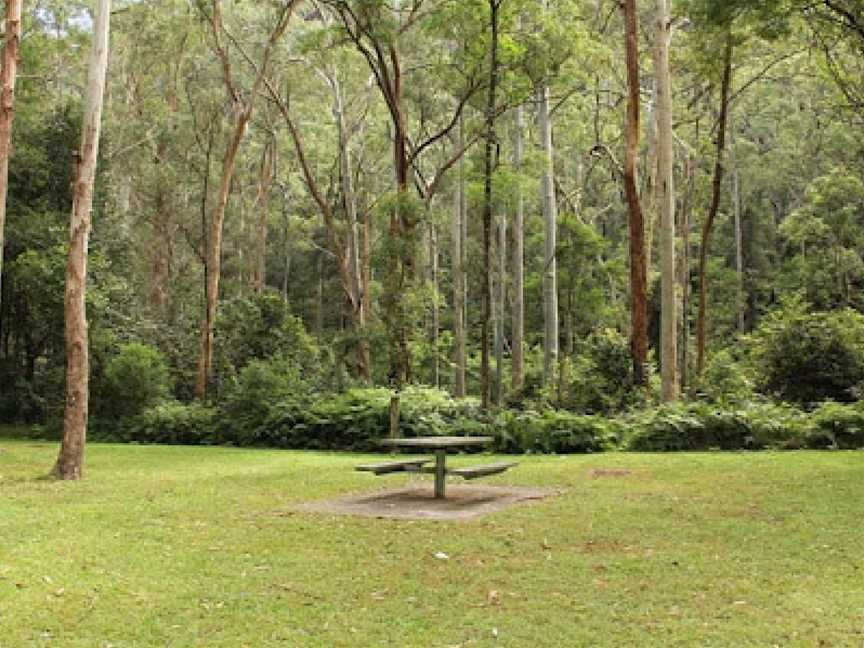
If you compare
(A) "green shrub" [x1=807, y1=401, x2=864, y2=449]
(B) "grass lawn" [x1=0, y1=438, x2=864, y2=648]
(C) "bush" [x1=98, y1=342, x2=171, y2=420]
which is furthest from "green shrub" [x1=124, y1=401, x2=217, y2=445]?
(A) "green shrub" [x1=807, y1=401, x2=864, y2=449]

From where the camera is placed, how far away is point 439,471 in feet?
32.8

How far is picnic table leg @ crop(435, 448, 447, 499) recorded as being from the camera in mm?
9938

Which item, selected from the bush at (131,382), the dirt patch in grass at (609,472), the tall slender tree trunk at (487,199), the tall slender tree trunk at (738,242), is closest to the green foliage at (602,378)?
the tall slender tree trunk at (487,199)

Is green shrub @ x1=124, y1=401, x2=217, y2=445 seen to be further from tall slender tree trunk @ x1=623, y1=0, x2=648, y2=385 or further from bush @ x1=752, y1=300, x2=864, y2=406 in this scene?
bush @ x1=752, y1=300, x2=864, y2=406

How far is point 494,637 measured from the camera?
497 centimetres

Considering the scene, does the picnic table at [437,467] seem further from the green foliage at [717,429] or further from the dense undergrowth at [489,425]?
the green foliage at [717,429]

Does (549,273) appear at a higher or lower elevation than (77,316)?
higher

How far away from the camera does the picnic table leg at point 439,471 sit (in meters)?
9.94

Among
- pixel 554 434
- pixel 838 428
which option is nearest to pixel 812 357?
pixel 838 428

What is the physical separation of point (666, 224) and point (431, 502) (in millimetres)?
11011

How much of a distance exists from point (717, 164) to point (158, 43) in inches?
710

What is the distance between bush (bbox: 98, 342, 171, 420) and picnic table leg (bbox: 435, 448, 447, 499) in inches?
442

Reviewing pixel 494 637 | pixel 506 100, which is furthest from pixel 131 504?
pixel 506 100

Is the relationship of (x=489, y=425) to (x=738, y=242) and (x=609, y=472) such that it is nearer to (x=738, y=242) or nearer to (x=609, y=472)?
(x=609, y=472)
